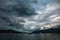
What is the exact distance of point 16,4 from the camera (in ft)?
24.8

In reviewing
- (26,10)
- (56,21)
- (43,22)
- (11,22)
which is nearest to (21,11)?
(26,10)

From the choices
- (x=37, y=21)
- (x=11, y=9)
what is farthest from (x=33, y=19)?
(x=11, y=9)

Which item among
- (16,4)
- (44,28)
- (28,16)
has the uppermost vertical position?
(16,4)

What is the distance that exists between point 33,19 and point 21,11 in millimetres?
732

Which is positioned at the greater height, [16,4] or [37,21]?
[16,4]

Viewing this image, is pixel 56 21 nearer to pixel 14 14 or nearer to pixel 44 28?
pixel 44 28

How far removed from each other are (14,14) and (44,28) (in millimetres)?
1730

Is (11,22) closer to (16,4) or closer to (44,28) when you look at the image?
(16,4)

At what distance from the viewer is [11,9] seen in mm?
7699

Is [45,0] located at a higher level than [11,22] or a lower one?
higher

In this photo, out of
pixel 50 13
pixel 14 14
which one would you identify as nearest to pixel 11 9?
pixel 14 14

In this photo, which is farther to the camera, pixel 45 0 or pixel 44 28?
pixel 44 28

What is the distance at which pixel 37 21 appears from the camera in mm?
7871

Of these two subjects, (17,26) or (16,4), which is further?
(17,26)
